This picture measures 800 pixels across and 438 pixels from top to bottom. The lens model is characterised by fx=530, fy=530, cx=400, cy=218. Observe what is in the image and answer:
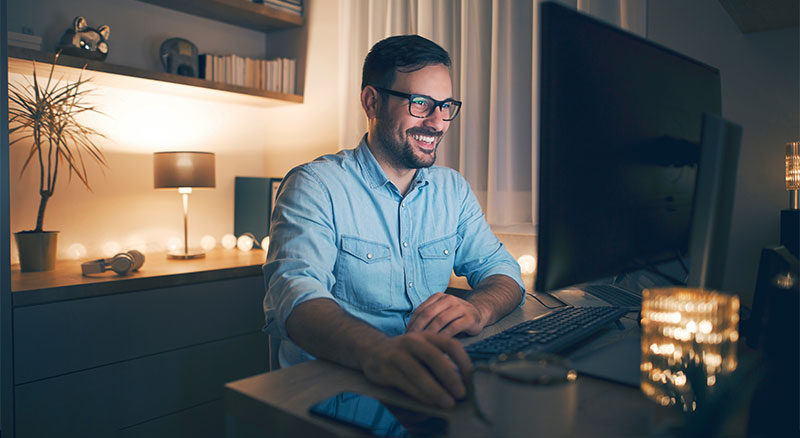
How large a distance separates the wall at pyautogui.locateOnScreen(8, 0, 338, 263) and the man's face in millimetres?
1458

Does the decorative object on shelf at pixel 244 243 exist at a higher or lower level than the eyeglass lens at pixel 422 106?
lower

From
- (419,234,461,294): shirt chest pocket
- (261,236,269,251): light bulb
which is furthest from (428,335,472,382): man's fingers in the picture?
(261,236,269,251): light bulb

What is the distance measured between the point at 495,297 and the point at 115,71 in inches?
77.7

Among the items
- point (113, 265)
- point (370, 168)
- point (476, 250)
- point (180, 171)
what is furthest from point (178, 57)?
point (476, 250)

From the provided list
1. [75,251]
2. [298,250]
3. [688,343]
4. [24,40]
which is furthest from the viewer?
[75,251]

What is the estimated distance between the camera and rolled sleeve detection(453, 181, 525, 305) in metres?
1.46

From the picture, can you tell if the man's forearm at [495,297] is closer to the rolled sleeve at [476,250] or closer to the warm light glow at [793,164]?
the rolled sleeve at [476,250]

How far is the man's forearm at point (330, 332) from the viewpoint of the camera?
2.54 feet

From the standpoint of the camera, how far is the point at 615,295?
137cm

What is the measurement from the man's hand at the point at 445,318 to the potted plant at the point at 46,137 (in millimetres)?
1751

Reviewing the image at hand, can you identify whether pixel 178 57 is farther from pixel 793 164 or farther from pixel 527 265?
pixel 793 164

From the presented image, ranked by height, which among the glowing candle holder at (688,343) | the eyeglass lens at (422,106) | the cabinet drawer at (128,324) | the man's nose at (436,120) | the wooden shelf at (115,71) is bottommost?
the cabinet drawer at (128,324)

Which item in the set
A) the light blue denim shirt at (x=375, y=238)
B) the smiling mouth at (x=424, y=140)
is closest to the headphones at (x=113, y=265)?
the light blue denim shirt at (x=375, y=238)

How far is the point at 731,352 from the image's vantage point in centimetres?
58
